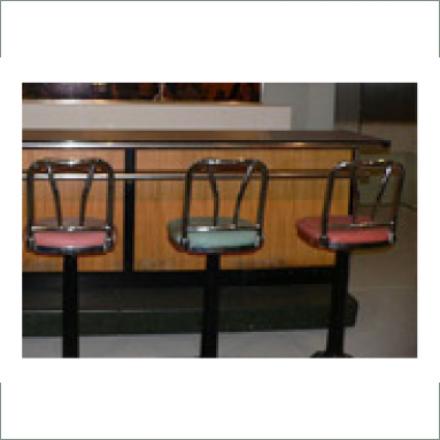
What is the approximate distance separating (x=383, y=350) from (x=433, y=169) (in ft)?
7.67

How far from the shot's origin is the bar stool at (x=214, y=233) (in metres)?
3.04

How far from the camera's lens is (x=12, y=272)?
1.69 meters

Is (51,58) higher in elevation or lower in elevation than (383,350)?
higher

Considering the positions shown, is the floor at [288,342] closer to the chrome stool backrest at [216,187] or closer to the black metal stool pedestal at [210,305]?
the black metal stool pedestal at [210,305]

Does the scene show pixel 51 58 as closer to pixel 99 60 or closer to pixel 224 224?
pixel 99 60

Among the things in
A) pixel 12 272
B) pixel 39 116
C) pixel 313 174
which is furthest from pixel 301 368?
pixel 39 116

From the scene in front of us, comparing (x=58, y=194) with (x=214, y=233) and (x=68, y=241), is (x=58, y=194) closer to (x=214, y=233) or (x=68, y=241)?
(x=68, y=241)

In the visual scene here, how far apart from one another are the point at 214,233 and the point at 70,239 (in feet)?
1.76

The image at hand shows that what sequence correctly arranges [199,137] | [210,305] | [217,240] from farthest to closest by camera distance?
[199,137] → [210,305] → [217,240]

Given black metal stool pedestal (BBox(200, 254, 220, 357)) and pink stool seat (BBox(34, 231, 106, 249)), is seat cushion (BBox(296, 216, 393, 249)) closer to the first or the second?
black metal stool pedestal (BBox(200, 254, 220, 357))

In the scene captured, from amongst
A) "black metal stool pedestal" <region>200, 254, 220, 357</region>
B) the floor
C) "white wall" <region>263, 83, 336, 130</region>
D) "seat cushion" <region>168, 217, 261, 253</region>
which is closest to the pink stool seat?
"seat cushion" <region>168, 217, 261, 253</region>

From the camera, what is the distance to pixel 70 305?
10.1 ft

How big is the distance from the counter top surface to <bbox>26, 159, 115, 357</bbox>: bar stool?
830mm

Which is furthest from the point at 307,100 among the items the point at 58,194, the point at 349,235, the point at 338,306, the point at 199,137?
the point at 58,194
